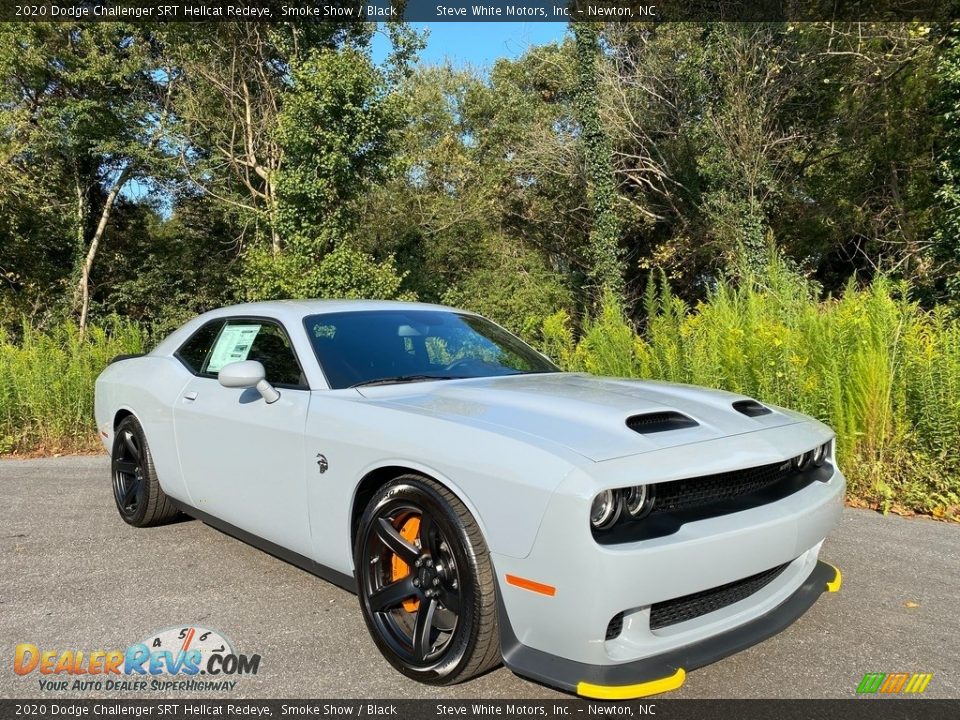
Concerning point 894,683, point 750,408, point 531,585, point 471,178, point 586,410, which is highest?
point 471,178

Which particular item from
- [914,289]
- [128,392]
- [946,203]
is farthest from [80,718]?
[914,289]

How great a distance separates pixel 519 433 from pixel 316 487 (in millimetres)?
1074

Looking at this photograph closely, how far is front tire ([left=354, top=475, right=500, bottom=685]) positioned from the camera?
7.66 ft

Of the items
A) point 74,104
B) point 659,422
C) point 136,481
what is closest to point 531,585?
point 659,422

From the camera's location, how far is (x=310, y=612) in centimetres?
325

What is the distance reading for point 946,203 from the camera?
40.5ft

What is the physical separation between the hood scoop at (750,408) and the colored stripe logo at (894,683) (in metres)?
1.09

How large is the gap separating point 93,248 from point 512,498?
26191 millimetres

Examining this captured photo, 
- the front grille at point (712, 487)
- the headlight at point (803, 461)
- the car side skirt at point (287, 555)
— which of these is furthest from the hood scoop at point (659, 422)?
the car side skirt at point (287, 555)

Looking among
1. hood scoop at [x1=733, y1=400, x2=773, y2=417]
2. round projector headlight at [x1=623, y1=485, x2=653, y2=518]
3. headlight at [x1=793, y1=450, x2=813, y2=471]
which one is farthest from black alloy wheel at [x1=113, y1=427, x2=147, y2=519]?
headlight at [x1=793, y1=450, x2=813, y2=471]

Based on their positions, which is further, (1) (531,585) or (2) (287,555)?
(2) (287,555)

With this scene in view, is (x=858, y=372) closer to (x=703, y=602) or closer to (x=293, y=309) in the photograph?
(x=703, y=602)

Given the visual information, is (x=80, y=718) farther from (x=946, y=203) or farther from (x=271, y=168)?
(x=271, y=168)

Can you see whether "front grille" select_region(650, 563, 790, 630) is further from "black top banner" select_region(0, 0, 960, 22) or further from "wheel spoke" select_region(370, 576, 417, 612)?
"black top banner" select_region(0, 0, 960, 22)
